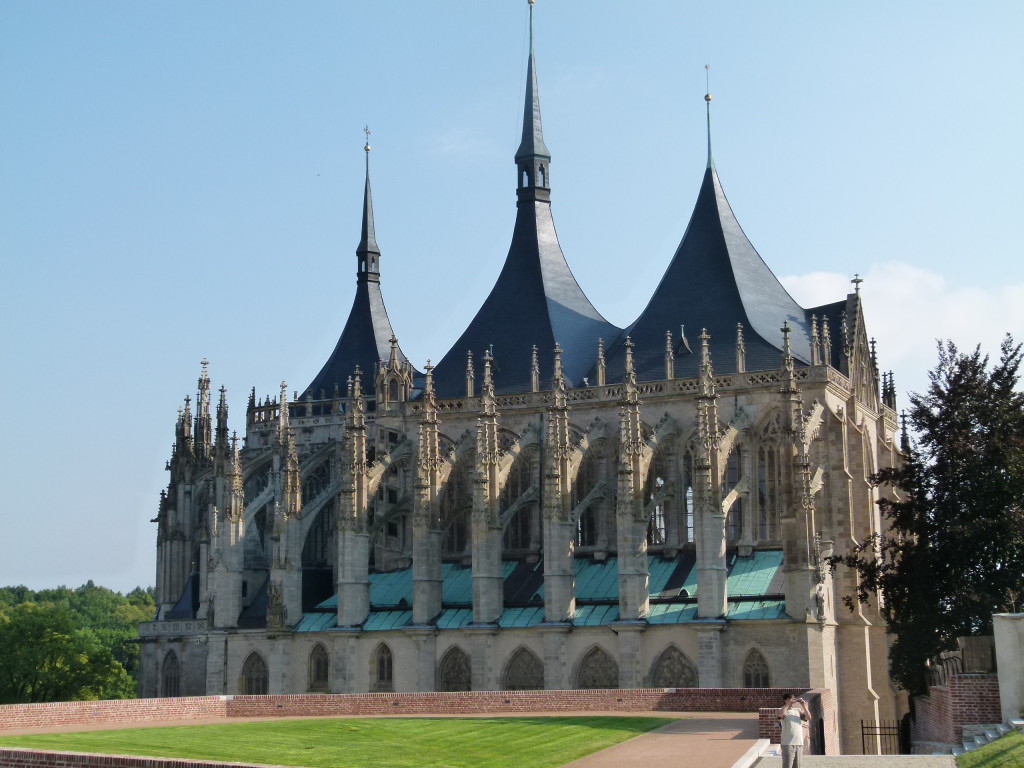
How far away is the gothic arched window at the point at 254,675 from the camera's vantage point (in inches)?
2301

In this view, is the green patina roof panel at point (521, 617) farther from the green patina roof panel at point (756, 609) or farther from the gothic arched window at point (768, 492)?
the gothic arched window at point (768, 492)

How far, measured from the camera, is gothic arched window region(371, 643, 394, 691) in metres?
55.9

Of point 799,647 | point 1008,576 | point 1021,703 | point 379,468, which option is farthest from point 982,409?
point 379,468

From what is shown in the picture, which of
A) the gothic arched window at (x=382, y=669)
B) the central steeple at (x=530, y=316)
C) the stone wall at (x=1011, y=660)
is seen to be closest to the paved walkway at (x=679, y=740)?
the stone wall at (x=1011, y=660)

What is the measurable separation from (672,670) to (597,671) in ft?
9.48

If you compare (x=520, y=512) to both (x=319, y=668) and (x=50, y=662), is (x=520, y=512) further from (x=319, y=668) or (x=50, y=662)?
(x=50, y=662)

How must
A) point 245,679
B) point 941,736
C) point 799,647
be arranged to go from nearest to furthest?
point 941,736
point 799,647
point 245,679

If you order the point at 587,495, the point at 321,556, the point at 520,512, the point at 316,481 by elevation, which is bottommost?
the point at 321,556

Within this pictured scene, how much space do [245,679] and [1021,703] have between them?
34963mm

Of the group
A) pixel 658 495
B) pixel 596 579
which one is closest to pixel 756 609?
pixel 658 495

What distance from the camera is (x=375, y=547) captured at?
62.0 metres

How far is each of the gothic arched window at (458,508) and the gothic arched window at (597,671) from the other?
10.4 meters

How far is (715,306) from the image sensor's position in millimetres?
60125

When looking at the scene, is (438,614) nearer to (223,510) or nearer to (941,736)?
(223,510)
